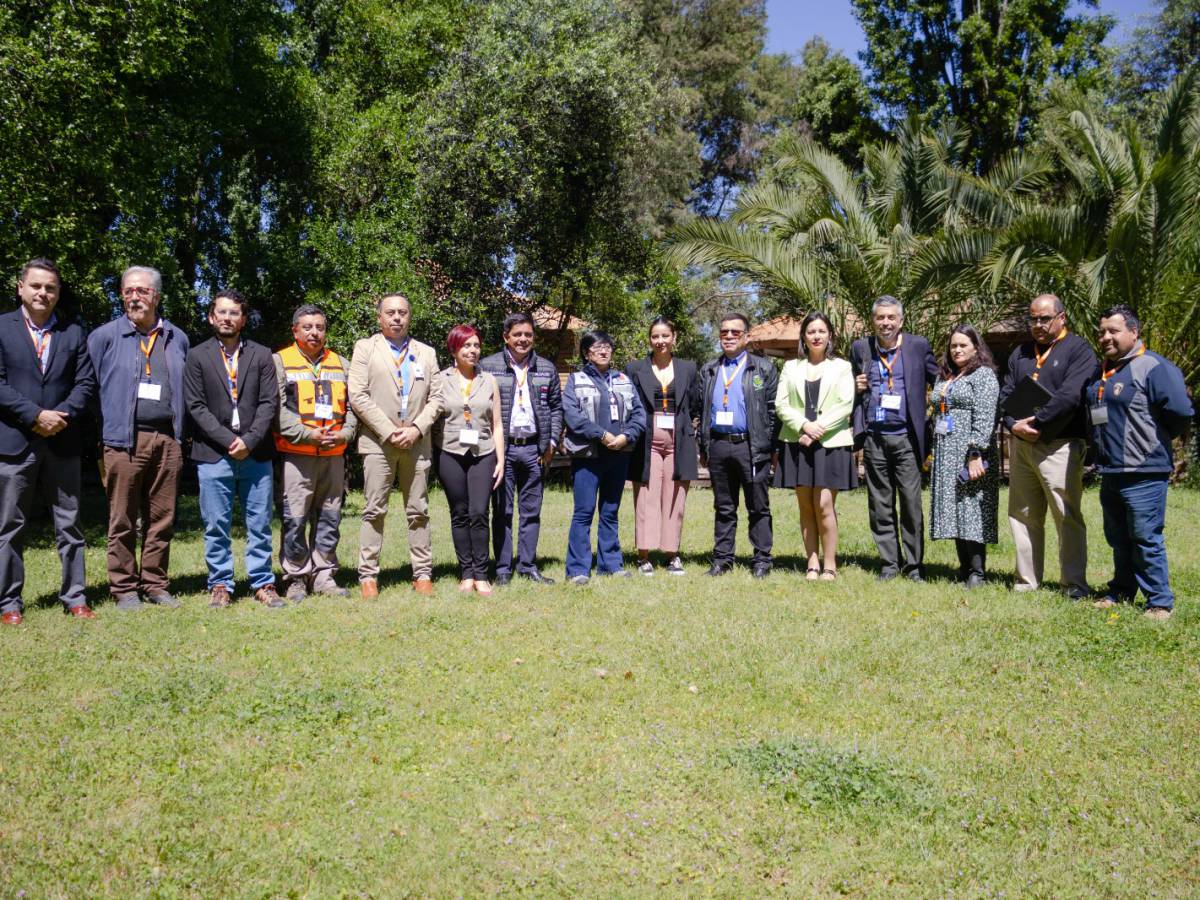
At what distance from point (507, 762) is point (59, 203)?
1005 centimetres

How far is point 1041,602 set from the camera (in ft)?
22.7

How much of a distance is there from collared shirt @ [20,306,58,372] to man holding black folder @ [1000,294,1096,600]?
7328mm

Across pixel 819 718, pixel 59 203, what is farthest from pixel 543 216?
pixel 819 718

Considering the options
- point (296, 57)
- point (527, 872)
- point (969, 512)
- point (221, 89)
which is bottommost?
point (527, 872)

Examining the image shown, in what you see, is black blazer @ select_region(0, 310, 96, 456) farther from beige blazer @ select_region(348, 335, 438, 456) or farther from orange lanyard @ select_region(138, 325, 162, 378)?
beige blazer @ select_region(348, 335, 438, 456)

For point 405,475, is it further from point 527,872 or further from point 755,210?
point 755,210

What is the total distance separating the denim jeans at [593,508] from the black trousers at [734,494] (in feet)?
2.75

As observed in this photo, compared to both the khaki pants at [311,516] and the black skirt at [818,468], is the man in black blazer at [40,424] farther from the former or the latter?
the black skirt at [818,468]

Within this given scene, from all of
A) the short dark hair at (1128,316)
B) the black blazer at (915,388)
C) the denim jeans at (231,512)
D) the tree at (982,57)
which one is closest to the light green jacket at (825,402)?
the black blazer at (915,388)

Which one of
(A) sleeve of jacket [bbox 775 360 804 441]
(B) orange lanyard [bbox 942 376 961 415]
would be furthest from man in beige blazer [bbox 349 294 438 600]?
(B) orange lanyard [bbox 942 376 961 415]

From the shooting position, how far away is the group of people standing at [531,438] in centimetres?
648

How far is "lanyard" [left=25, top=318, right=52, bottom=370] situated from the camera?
6.39m

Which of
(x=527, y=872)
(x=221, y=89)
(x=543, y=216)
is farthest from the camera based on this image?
(x=543, y=216)

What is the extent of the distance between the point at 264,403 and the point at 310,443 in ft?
1.48
